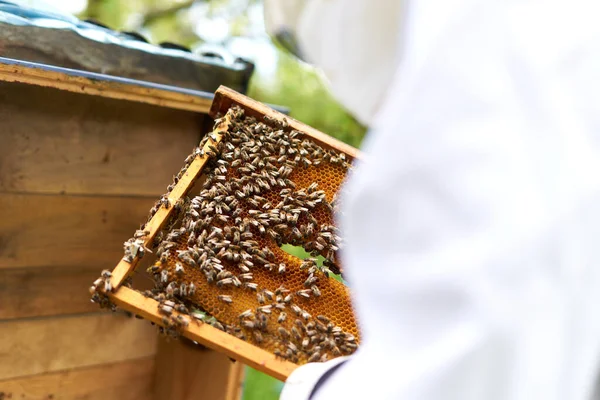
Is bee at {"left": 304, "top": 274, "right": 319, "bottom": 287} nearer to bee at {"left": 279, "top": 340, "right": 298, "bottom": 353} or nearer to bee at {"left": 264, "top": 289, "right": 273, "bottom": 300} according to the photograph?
bee at {"left": 264, "top": 289, "right": 273, "bottom": 300}

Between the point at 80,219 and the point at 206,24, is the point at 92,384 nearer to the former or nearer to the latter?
the point at 80,219

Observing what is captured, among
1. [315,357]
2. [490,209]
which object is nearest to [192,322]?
[315,357]

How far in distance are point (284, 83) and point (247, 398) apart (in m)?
5.24

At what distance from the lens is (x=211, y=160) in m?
1.91

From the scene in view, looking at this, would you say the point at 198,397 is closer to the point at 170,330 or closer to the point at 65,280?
the point at 65,280

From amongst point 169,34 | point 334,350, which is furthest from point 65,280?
point 169,34

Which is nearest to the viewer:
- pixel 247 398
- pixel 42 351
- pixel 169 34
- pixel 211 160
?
pixel 211 160

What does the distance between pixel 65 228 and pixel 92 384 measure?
0.84 metres

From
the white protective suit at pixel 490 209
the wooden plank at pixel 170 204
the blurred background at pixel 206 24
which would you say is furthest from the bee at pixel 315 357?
the blurred background at pixel 206 24

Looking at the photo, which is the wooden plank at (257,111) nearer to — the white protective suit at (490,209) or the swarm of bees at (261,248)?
the swarm of bees at (261,248)

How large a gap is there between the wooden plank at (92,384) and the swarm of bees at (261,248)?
4.03 ft

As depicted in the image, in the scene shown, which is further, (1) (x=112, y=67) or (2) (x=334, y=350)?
(1) (x=112, y=67)

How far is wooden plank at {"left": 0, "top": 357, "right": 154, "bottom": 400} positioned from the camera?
2.36 meters

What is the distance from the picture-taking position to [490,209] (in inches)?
26.2
